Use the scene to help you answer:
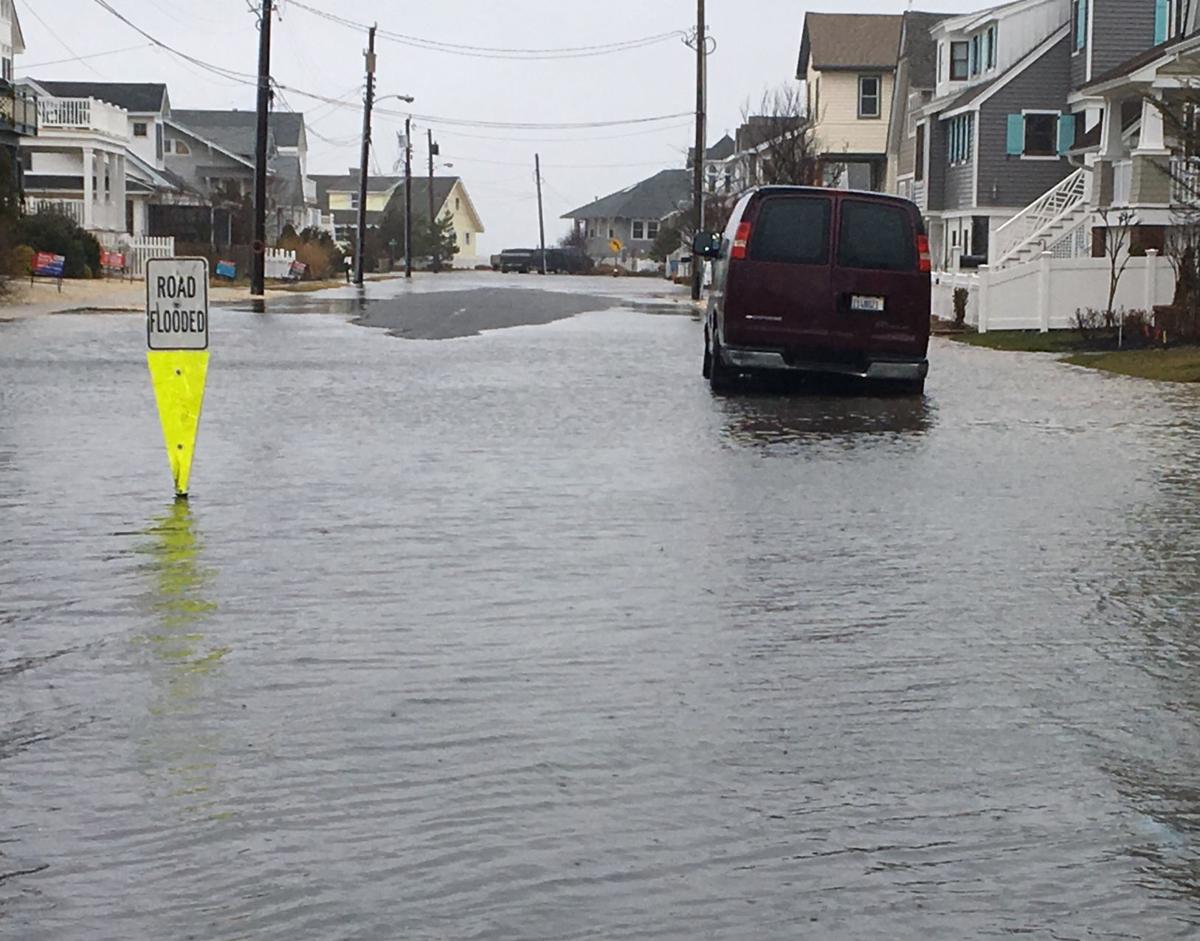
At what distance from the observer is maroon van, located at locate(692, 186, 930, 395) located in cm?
2067

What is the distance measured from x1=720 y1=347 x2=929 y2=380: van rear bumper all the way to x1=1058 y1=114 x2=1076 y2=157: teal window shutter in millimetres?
40029

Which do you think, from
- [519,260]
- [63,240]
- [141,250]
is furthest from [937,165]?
[519,260]

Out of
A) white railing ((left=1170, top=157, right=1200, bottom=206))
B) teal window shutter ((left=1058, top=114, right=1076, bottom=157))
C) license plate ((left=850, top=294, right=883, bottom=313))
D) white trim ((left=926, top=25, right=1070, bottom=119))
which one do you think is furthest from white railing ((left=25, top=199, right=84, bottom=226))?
license plate ((left=850, top=294, right=883, bottom=313))

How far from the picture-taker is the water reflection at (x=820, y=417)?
17047mm

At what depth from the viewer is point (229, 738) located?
6.79m

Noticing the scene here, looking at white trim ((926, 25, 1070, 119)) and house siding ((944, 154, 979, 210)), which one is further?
house siding ((944, 154, 979, 210))

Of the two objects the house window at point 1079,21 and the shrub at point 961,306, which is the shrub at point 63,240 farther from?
the shrub at point 961,306

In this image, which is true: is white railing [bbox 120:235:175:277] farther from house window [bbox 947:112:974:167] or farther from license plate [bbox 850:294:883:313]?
license plate [bbox 850:294:883:313]

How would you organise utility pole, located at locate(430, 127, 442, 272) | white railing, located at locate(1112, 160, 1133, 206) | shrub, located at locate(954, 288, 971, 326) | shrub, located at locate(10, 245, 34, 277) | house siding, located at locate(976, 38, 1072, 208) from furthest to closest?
utility pole, located at locate(430, 127, 442, 272) → house siding, located at locate(976, 38, 1072, 208) → shrub, located at locate(10, 245, 34, 277) → white railing, located at locate(1112, 160, 1133, 206) → shrub, located at locate(954, 288, 971, 326)

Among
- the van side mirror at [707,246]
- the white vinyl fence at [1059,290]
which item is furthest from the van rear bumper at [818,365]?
the white vinyl fence at [1059,290]

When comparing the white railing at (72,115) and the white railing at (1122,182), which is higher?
the white railing at (72,115)

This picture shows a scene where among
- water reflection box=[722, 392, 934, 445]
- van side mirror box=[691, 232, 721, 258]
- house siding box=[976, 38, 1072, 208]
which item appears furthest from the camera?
house siding box=[976, 38, 1072, 208]

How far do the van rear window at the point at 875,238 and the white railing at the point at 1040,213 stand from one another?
29554mm

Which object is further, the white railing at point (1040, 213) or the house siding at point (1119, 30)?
the house siding at point (1119, 30)
